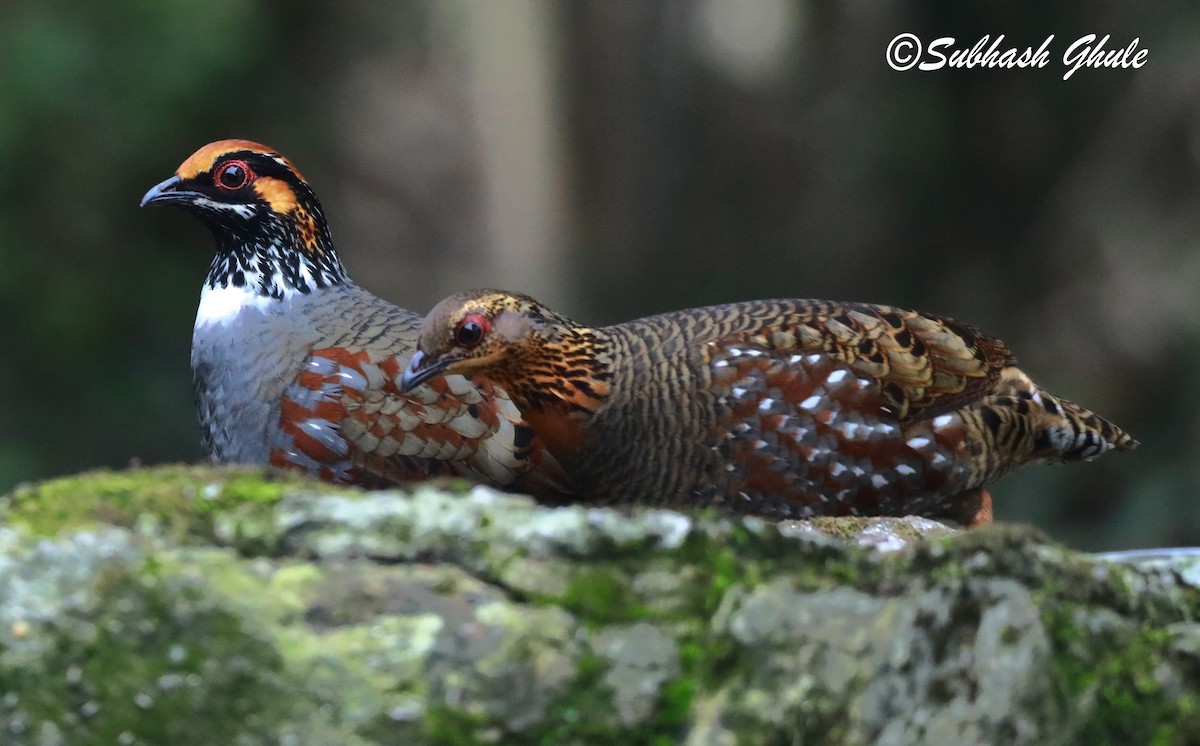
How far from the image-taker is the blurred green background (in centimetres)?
1004

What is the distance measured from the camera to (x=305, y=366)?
4461 mm

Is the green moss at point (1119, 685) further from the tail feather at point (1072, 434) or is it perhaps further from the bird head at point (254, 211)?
the bird head at point (254, 211)

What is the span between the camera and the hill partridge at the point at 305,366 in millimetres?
4297

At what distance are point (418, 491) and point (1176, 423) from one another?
7024 millimetres

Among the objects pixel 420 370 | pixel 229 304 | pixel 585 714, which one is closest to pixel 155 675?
pixel 585 714

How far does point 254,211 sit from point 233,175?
13cm

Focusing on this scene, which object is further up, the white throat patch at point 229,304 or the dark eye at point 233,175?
the dark eye at point 233,175

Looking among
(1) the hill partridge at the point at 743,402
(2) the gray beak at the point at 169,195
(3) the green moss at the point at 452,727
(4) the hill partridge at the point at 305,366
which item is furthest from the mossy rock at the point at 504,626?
(2) the gray beak at the point at 169,195

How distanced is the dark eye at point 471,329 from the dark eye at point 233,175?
4.02 ft

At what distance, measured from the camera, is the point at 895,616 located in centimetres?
266

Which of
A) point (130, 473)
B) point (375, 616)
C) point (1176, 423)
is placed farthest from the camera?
point (1176, 423)

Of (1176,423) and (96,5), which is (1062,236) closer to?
(1176,423)

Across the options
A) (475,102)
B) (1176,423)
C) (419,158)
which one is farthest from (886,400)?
(419,158)

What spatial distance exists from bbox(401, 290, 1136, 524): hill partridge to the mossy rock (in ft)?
4.12
